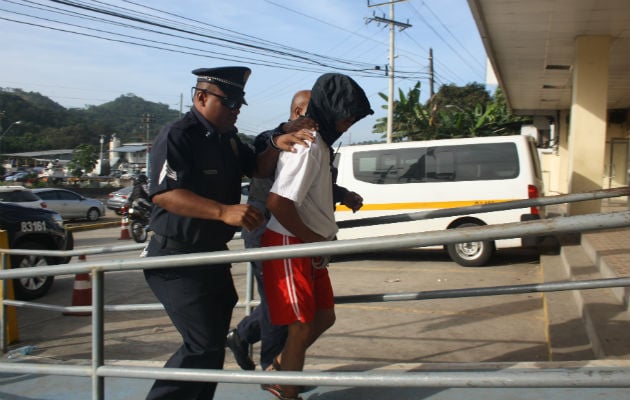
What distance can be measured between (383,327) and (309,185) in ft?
10.7

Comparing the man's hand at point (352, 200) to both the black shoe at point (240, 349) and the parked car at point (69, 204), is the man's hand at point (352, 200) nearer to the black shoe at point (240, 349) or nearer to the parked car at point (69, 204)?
the black shoe at point (240, 349)

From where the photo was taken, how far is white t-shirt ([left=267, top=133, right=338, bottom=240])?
2.45 meters

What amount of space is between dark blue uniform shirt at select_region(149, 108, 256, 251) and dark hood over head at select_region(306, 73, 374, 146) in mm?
459

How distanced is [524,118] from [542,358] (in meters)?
21.8

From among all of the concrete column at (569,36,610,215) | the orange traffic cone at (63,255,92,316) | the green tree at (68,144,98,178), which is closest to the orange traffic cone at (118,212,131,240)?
the orange traffic cone at (63,255,92,316)

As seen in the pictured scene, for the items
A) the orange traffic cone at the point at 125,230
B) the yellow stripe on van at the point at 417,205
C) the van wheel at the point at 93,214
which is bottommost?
the van wheel at the point at 93,214

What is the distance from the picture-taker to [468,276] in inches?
313

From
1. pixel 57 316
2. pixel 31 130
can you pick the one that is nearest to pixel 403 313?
pixel 57 316

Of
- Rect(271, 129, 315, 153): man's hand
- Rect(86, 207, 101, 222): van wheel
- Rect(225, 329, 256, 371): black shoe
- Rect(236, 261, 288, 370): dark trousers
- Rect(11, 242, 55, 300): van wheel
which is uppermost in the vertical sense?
Rect(271, 129, 315, 153): man's hand

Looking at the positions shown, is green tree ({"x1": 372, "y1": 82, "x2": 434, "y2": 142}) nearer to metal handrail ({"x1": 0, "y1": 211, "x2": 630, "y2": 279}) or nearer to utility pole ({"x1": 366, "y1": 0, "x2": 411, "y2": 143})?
utility pole ({"x1": 366, "y1": 0, "x2": 411, "y2": 143})

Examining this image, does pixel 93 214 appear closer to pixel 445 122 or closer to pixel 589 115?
pixel 445 122

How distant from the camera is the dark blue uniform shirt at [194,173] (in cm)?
230

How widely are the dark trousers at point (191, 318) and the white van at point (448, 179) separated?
255 inches

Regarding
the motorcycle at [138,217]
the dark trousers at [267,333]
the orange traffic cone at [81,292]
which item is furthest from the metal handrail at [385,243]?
the motorcycle at [138,217]
